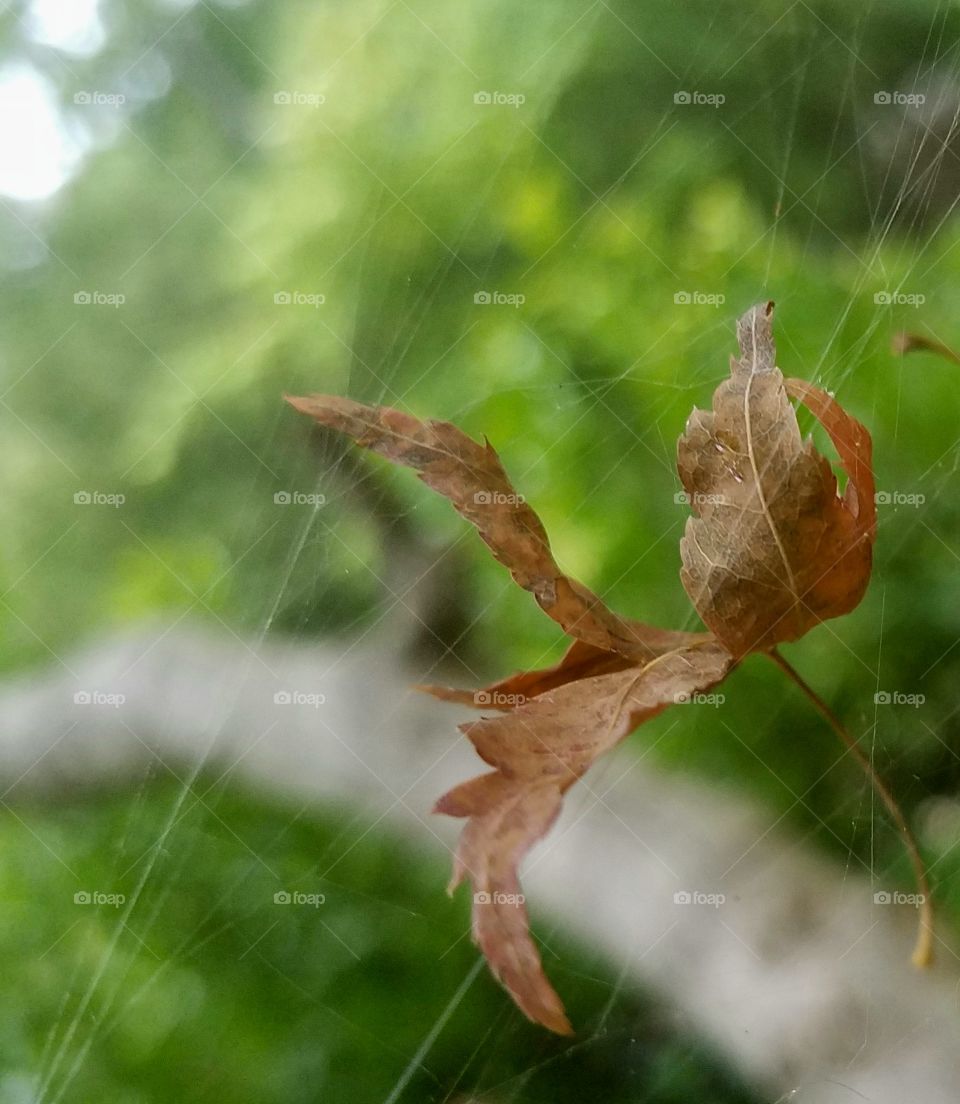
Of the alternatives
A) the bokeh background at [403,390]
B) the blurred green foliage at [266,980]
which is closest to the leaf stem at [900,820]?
the bokeh background at [403,390]

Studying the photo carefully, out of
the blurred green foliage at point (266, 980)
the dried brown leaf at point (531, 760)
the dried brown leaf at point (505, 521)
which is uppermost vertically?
the dried brown leaf at point (505, 521)

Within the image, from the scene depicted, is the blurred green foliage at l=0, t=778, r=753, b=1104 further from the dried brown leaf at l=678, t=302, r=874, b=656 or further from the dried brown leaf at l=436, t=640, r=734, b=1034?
the dried brown leaf at l=678, t=302, r=874, b=656

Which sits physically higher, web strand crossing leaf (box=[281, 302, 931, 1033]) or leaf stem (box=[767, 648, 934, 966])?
web strand crossing leaf (box=[281, 302, 931, 1033])

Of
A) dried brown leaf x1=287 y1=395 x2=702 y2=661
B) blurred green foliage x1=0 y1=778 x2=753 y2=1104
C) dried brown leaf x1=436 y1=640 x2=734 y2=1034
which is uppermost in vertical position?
dried brown leaf x1=287 y1=395 x2=702 y2=661

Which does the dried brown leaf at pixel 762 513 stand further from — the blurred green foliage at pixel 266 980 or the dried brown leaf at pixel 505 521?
the blurred green foliage at pixel 266 980

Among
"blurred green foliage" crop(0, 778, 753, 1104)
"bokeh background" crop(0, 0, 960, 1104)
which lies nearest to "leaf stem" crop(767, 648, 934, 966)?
"bokeh background" crop(0, 0, 960, 1104)

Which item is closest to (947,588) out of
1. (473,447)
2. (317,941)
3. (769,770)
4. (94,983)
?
(769,770)

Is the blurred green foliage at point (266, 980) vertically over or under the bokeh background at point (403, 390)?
under

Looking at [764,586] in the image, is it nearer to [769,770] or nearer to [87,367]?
[769,770]
